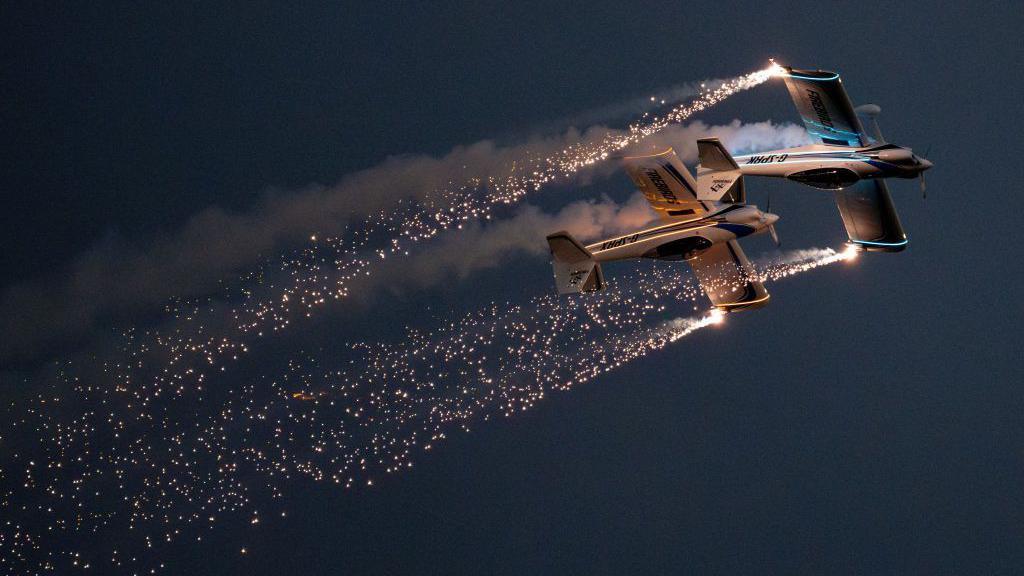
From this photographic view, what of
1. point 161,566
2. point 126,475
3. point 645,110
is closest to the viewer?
point 126,475

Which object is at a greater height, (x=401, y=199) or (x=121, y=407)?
(x=401, y=199)

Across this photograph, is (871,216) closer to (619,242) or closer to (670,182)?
(670,182)

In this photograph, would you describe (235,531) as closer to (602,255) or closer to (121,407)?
(121,407)

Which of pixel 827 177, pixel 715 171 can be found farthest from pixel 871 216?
pixel 715 171

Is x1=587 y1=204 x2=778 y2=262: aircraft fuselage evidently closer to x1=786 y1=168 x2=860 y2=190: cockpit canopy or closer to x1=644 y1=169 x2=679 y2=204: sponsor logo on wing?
x1=644 y1=169 x2=679 y2=204: sponsor logo on wing

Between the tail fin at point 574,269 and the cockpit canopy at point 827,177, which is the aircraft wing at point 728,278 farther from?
the tail fin at point 574,269

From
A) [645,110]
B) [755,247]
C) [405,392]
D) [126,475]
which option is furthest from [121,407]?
[755,247]

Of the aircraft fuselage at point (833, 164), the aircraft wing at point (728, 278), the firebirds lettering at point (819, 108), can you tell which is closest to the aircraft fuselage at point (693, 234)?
the aircraft fuselage at point (833, 164)
